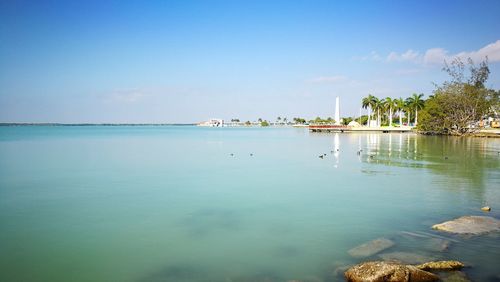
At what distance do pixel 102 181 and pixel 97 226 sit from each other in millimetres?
11044

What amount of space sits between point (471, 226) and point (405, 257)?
12.7 feet

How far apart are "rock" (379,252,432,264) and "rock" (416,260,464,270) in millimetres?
587

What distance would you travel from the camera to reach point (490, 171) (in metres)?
26.5

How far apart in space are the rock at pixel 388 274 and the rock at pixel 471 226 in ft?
14.3

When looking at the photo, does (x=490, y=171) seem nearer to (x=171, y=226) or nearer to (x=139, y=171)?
(x=171, y=226)

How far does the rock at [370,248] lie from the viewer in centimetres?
1023

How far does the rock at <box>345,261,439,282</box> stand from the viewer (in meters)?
8.07

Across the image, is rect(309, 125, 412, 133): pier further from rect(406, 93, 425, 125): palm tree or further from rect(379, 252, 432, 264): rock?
rect(379, 252, 432, 264): rock

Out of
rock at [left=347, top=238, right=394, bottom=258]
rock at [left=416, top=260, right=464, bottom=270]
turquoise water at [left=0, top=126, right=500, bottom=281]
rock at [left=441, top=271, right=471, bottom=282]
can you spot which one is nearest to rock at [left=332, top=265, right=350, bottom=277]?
→ turquoise water at [left=0, top=126, right=500, bottom=281]

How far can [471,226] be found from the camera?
40.0ft

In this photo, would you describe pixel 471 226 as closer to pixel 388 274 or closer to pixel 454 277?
pixel 454 277

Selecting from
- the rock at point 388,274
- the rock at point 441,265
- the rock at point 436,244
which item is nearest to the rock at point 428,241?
the rock at point 436,244

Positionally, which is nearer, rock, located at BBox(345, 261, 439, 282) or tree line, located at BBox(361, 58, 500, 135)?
rock, located at BBox(345, 261, 439, 282)

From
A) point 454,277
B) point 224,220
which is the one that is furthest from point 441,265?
point 224,220
